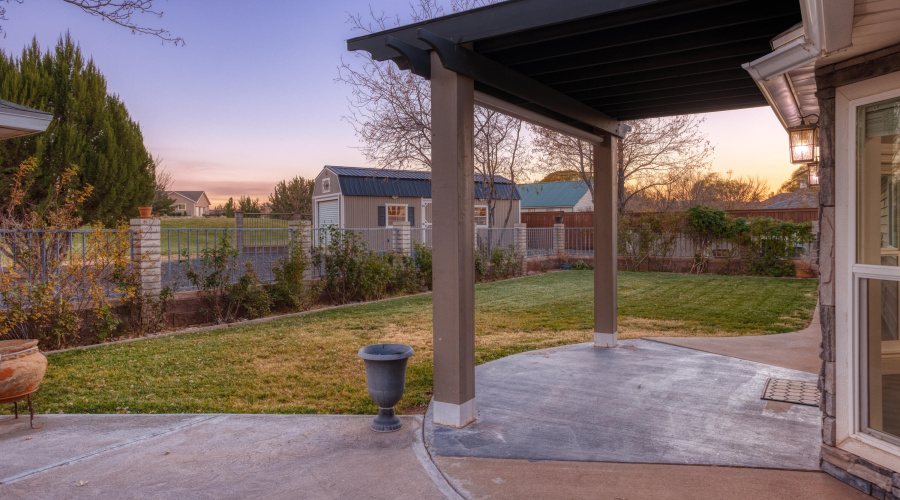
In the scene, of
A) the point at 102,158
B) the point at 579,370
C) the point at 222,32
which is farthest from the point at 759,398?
the point at 102,158

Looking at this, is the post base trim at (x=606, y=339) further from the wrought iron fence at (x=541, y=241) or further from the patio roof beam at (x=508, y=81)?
the wrought iron fence at (x=541, y=241)

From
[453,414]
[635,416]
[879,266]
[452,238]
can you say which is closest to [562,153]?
[635,416]

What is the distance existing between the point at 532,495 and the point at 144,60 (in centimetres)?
1233

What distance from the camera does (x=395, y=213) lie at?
2217cm

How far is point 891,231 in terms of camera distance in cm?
271

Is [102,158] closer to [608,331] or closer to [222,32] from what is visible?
[222,32]

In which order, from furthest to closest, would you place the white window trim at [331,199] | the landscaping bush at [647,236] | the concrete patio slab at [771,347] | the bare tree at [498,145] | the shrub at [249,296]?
the white window trim at [331,199] → the landscaping bush at [647,236] → the bare tree at [498,145] → the shrub at [249,296] → the concrete patio slab at [771,347]

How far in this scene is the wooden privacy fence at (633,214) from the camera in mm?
17969

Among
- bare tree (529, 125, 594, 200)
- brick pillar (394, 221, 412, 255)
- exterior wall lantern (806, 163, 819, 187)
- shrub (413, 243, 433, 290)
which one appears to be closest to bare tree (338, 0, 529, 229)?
brick pillar (394, 221, 412, 255)

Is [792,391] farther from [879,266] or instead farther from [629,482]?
[629,482]

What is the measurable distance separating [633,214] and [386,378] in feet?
52.2

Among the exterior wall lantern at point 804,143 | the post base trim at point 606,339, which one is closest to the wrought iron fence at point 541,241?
the post base trim at point 606,339

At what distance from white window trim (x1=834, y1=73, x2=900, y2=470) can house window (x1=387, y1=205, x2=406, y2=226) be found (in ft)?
64.1

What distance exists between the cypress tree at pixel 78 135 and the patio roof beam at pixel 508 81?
15251mm
